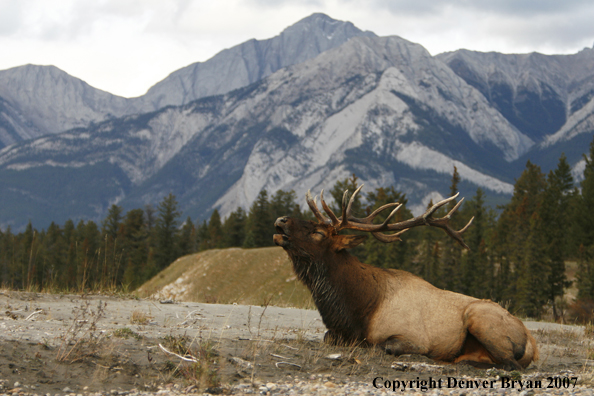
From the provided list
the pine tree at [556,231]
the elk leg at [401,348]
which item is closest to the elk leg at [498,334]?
the elk leg at [401,348]

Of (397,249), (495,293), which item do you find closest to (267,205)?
(397,249)

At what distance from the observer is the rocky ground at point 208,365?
6020mm

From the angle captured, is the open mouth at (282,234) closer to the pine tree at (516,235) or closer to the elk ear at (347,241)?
the elk ear at (347,241)

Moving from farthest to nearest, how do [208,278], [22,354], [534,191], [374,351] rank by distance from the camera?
[534,191], [208,278], [374,351], [22,354]

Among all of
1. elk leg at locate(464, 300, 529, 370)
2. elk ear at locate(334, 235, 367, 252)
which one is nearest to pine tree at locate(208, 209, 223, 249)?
elk ear at locate(334, 235, 367, 252)

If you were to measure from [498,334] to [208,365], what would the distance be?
13.8 ft

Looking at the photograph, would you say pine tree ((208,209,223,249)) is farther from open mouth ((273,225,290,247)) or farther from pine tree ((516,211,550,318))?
open mouth ((273,225,290,247))

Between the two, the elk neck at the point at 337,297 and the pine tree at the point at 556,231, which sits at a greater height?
the pine tree at the point at 556,231

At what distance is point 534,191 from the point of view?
7825 cm

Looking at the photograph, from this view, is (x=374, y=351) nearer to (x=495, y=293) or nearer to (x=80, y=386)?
(x=80, y=386)

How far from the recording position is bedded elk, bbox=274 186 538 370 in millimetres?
8156

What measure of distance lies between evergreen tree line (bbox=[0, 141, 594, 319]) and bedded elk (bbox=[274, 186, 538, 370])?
252 inches

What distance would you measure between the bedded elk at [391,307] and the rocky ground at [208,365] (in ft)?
1.07

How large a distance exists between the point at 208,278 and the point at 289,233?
43.7 m
